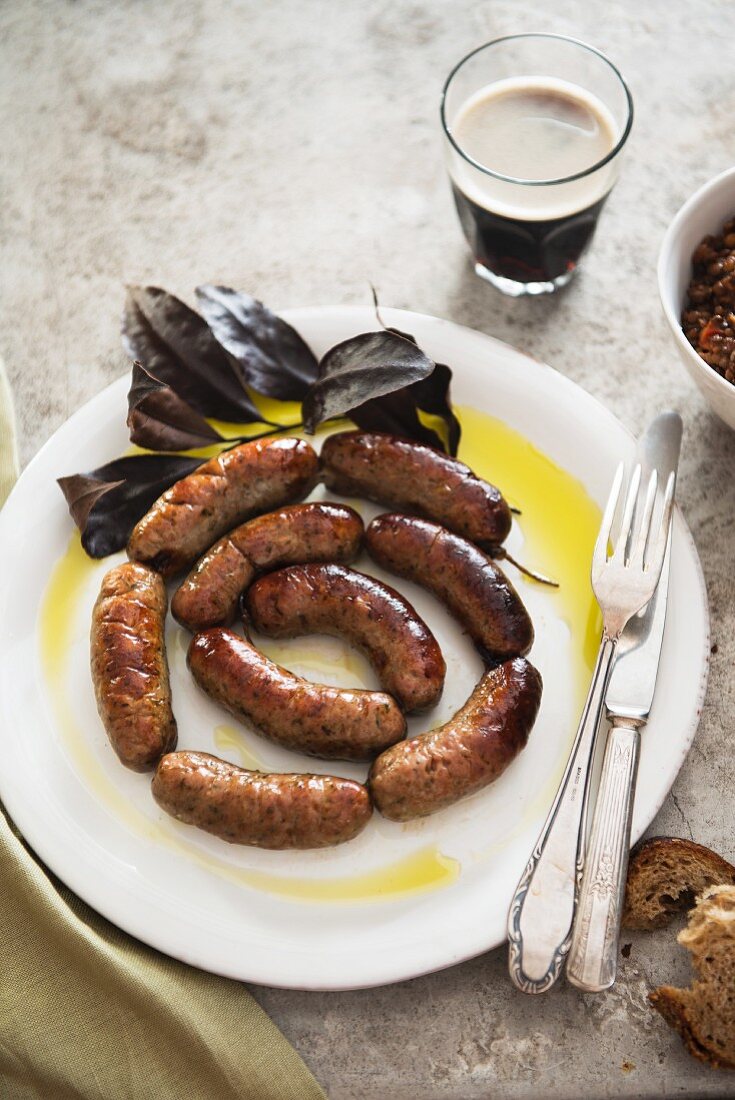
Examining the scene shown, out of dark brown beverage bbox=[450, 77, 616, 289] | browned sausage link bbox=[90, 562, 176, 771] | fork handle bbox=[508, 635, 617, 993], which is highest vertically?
dark brown beverage bbox=[450, 77, 616, 289]

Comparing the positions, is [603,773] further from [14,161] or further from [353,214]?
[14,161]

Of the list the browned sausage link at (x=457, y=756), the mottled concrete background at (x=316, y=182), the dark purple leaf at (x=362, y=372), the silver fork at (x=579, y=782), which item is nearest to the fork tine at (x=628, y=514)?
the silver fork at (x=579, y=782)

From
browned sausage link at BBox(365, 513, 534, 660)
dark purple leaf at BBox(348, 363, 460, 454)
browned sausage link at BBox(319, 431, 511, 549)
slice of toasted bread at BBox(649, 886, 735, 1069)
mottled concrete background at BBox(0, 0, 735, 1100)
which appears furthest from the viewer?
mottled concrete background at BBox(0, 0, 735, 1100)

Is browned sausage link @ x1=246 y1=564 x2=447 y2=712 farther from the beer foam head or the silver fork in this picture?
the beer foam head

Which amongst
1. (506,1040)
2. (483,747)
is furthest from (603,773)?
(506,1040)

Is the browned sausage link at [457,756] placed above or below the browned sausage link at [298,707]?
below

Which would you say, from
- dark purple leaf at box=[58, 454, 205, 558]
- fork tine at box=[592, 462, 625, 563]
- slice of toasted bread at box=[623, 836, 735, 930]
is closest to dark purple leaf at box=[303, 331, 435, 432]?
dark purple leaf at box=[58, 454, 205, 558]

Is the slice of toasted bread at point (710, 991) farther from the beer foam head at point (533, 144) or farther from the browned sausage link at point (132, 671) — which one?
the beer foam head at point (533, 144)
